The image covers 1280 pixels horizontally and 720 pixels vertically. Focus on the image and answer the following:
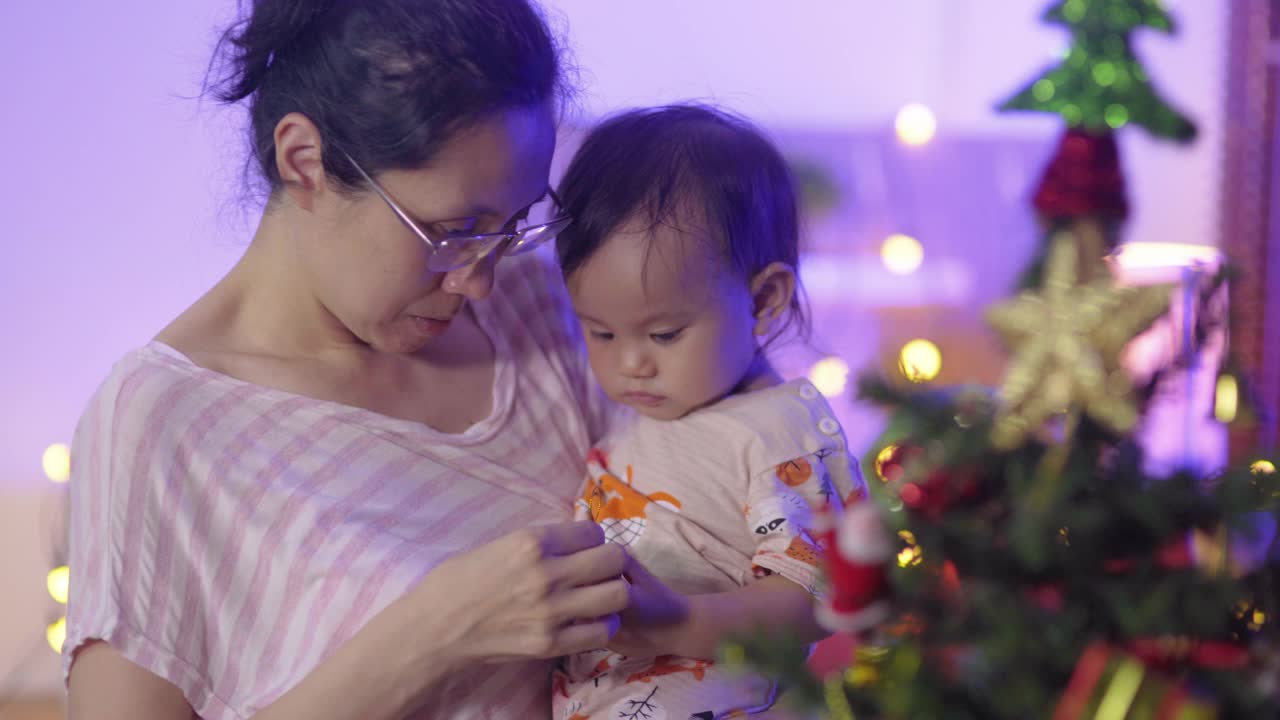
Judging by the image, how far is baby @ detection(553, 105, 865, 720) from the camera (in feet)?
4.02

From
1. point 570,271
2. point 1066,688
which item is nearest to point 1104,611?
point 1066,688

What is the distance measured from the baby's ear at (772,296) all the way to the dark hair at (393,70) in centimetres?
38

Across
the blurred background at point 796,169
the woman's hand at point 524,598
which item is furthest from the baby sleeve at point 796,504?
the blurred background at point 796,169

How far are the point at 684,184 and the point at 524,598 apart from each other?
0.57 meters

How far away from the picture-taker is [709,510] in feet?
4.28

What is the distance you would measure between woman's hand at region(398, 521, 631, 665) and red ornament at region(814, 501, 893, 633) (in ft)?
1.15

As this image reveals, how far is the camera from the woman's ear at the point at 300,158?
46.9 inches

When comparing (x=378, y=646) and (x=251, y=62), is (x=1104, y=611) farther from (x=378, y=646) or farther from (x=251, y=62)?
(x=251, y=62)

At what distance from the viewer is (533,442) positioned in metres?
1.41

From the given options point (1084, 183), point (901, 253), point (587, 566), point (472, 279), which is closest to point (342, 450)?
point (472, 279)

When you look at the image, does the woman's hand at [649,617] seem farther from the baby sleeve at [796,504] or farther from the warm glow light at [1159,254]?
the warm glow light at [1159,254]

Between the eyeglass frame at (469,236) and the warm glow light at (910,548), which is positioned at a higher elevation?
the eyeglass frame at (469,236)

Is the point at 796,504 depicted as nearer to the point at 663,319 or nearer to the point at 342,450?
the point at 663,319

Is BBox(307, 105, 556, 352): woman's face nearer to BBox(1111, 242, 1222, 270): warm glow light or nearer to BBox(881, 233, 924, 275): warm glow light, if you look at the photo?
BBox(1111, 242, 1222, 270): warm glow light
